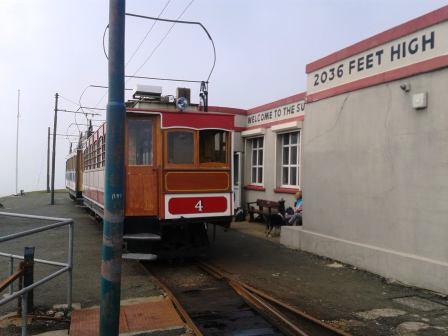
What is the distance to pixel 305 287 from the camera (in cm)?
756

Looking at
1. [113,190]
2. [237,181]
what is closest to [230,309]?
[113,190]

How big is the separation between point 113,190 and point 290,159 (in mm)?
11729

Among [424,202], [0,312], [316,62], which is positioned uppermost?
[316,62]

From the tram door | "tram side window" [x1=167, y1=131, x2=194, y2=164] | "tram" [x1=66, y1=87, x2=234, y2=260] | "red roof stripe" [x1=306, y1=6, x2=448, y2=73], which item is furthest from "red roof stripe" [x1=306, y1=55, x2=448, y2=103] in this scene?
the tram door

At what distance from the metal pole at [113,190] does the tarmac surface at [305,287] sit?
290 centimetres

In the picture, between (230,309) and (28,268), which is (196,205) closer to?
(230,309)

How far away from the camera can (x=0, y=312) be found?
A: 621 centimetres

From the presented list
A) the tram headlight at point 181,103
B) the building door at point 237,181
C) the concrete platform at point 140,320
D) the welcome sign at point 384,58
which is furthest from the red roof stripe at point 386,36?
the building door at point 237,181

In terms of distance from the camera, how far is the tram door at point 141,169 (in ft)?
28.6

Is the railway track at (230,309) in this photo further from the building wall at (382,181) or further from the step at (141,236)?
the building wall at (382,181)

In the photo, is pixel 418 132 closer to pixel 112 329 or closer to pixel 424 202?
pixel 424 202

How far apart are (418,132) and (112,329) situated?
226 inches

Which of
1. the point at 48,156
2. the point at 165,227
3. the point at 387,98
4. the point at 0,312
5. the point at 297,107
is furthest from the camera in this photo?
the point at 48,156

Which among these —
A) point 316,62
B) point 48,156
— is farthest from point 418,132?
point 48,156
